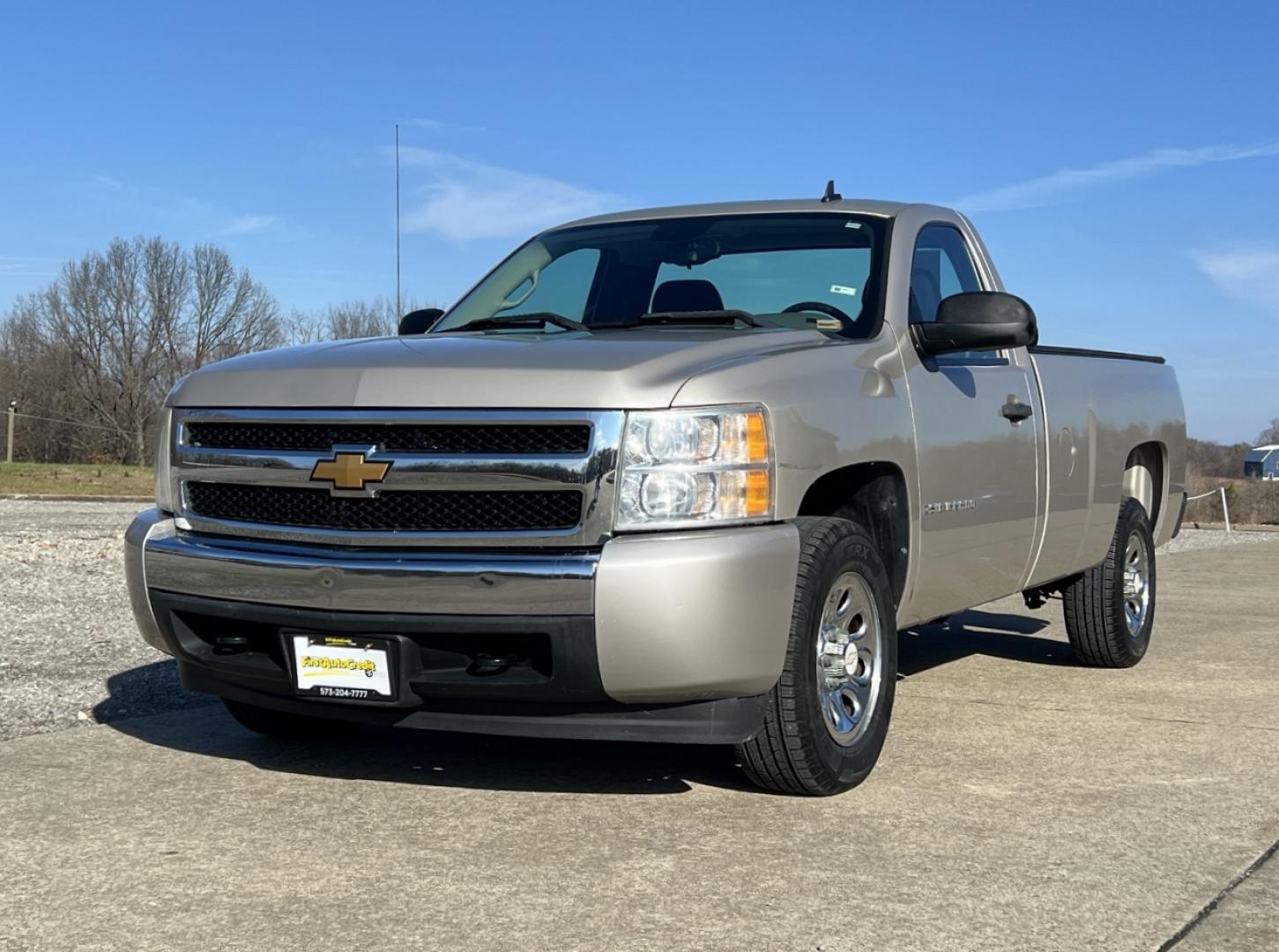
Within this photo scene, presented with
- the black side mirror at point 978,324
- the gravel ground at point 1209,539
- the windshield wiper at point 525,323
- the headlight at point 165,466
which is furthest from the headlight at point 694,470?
the gravel ground at point 1209,539

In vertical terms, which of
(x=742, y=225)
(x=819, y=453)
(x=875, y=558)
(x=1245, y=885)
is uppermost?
(x=742, y=225)

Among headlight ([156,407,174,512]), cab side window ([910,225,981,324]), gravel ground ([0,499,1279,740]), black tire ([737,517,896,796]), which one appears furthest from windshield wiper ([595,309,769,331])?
gravel ground ([0,499,1279,740])

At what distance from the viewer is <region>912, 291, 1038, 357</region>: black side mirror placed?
5098 millimetres

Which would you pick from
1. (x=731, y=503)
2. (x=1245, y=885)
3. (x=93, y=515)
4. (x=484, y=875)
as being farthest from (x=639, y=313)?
(x=93, y=515)

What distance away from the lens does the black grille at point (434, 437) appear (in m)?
3.92

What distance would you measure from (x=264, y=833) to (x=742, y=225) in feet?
9.74

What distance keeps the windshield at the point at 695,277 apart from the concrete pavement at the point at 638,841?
1511 mm

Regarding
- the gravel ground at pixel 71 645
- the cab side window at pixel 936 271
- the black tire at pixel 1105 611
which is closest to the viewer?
the cab side window at pixel 936 271

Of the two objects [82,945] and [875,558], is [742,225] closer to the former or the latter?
A: [875,558]

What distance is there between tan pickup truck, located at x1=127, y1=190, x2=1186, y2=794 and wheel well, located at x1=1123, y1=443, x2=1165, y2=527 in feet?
7.43

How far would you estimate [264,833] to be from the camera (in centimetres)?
402

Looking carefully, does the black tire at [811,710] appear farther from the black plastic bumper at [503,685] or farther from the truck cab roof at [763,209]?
the truck cab roof at [763,209]

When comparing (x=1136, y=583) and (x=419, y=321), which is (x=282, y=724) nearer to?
(x=419, y=321)

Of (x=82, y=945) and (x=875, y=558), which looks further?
(x=875, y=558)
